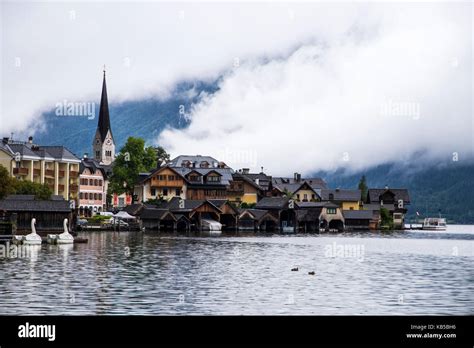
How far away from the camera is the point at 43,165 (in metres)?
144

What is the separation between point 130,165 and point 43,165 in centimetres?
2072

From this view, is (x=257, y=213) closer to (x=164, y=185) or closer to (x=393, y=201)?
(x=164, y=185)

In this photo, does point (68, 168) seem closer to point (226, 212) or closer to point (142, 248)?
point (226, 212)

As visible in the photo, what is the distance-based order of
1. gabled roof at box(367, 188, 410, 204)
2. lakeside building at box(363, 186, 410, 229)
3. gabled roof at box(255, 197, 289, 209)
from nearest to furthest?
gabled roof at box(255, 197, 289, 209) < lakeside building at box(363, 186, 410, 229) < gabled roof at box(367, 188, 410, 204)

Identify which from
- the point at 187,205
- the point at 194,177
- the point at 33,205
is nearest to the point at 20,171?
the point at 187,205

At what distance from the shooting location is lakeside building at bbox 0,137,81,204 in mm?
136375

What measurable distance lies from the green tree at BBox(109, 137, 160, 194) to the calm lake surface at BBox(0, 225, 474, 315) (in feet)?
269

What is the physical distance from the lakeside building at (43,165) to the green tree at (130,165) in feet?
24.5

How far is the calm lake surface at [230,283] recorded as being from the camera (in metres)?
37.5

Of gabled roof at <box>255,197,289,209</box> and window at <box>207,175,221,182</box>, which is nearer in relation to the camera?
gabled roof at <box>255,197,289,209</box>

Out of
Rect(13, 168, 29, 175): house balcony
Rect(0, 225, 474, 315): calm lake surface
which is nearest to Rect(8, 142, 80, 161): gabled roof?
Rect(13, 168, 29, 175): house balcony

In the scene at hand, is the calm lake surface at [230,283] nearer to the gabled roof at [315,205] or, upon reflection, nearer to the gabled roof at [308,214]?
the gabled roof at [308,214]

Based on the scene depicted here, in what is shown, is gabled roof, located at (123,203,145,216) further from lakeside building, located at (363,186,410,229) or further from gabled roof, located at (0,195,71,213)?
lakeside building, located at (363,186,410,229)
